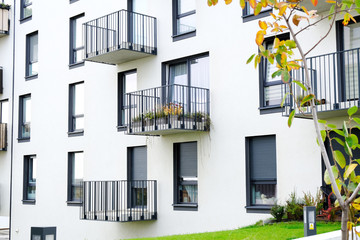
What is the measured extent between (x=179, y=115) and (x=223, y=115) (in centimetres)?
113

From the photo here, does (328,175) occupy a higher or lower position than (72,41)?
lower

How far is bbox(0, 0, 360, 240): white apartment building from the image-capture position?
13062mm

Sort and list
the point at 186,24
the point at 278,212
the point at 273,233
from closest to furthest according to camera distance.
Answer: the point at 273,233 < the point at 278,212 < the point at 186,24

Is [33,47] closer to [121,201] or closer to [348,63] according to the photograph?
[121,201]

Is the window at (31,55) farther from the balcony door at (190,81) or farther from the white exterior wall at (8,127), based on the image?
the balcony door at (190,81)

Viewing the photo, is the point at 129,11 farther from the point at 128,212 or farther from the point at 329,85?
the point at 329,85

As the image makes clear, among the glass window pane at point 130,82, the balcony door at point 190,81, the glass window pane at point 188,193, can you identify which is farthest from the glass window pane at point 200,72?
the glass window pane at point 188,193

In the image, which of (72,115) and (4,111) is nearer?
(72,115)

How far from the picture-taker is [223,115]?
14258 mm

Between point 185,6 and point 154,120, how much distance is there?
11.5ft

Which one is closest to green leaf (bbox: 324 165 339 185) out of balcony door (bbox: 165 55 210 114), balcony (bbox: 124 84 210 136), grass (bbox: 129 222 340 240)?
grass (bbox: 129 222 340 240)

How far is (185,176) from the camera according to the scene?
15.3 m

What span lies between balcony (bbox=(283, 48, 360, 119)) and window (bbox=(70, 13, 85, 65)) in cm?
917

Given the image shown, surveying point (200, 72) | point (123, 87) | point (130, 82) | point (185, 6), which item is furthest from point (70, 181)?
point (185, 6)
